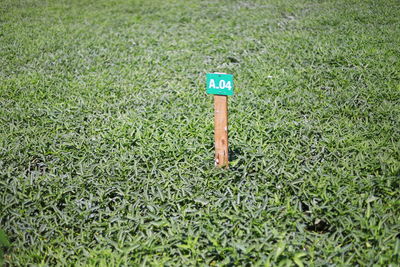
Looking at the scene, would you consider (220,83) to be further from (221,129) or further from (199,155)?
(199,155)

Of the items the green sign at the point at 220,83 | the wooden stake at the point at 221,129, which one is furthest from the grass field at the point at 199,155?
the green sign at the point at 220,83

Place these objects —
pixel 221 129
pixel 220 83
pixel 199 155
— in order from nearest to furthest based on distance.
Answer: pixel 220 83 → pixel 221 129 → pixel 199 155

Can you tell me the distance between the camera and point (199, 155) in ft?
9.87

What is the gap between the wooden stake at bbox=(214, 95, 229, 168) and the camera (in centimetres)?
259

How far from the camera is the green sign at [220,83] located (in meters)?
2.46

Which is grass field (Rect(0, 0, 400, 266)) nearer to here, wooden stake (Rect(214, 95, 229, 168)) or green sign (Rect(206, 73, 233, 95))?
wooden stake (Rect(214, 95, 229, 168))

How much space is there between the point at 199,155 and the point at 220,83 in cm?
83

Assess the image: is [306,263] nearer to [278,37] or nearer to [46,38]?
[278,37]

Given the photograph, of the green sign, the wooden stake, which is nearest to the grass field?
the wooden stake

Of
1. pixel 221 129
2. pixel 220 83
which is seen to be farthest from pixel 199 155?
pixel 220 83

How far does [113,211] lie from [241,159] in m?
1.26

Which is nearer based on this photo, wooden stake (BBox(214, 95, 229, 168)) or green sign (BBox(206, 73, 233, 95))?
green sign (BBox(206, 73, 233, 95))

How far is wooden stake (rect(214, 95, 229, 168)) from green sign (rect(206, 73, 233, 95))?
64mm

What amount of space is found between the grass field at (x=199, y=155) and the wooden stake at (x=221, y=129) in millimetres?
111
